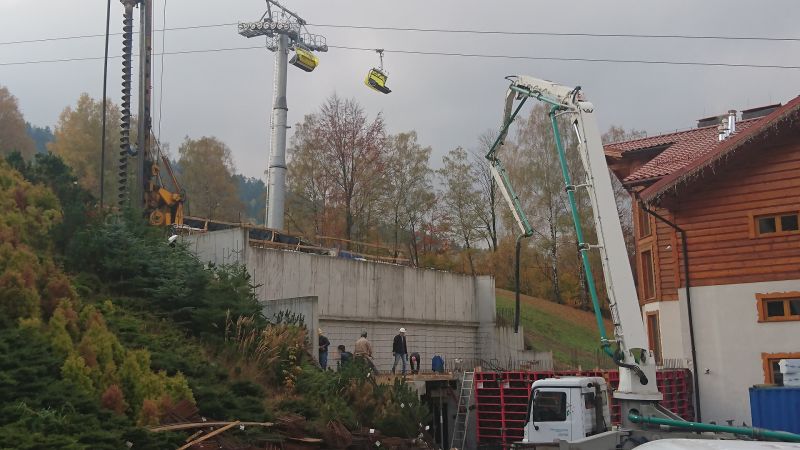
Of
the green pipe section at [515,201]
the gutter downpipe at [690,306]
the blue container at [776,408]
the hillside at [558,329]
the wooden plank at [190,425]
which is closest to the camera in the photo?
the wooden plank at [190,425]

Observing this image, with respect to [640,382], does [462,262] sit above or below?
above

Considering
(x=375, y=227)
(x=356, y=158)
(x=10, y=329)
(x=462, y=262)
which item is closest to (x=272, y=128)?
(x=356, y=158)

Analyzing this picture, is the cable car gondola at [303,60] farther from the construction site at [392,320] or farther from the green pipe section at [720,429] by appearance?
the green pipe section at [720,429]

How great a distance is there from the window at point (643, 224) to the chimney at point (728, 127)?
11.4 ft

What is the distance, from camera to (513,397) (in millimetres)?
21000

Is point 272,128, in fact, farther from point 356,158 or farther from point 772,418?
point 772,418

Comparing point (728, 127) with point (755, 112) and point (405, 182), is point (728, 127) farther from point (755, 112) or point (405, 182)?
point (405, 182)

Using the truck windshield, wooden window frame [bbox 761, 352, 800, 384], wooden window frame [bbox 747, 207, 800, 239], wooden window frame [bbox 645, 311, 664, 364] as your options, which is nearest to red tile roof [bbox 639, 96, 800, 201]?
wooden window frame [bbox 747, 207, 800, 239]

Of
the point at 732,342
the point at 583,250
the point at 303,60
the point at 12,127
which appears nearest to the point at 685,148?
the point at 732,342

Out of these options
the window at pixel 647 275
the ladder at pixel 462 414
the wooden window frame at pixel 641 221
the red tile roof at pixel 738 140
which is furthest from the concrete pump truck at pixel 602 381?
the window at pixel 647 275

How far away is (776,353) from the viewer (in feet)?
68.3

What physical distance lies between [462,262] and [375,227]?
7015 mm

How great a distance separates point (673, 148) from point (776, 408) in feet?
41.6

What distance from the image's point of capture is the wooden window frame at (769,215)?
69.7ft
